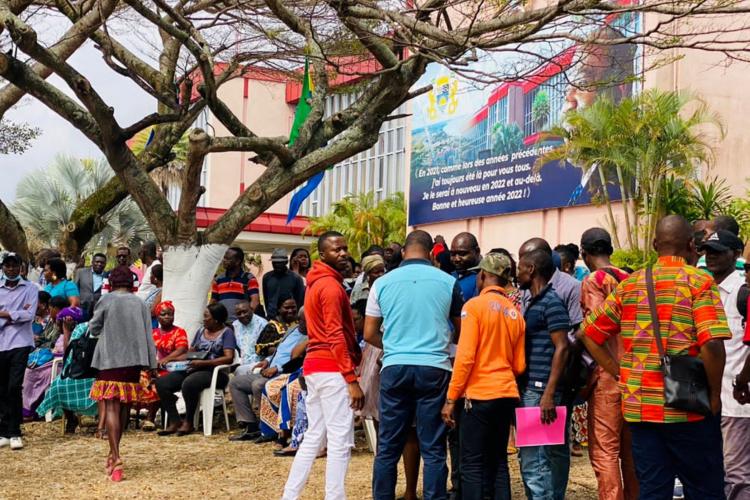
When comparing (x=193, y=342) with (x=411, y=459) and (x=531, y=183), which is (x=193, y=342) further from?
(x=531, y=183)

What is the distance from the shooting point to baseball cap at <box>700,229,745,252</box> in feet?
21.0

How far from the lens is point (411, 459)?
7766 millimetres

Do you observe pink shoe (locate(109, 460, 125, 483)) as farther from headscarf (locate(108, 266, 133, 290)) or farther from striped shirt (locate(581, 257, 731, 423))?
striped shirt (locate(581, 257, 731, 423))

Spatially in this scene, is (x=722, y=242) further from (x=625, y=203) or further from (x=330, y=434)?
(x=625, y=203)

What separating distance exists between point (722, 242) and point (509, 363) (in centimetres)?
147

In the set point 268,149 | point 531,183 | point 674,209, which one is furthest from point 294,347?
point 531,183

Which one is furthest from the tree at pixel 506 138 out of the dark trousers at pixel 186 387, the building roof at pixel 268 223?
the dark trousers at pixel 186 387

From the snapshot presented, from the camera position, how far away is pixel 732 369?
6.44m

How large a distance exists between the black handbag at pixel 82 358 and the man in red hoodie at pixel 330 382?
329 cm

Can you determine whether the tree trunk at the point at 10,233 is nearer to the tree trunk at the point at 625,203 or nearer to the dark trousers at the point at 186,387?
the dark trousers at the point at 186,387

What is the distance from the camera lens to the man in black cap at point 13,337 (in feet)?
35.4

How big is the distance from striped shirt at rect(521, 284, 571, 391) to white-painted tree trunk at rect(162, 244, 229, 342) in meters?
6.74

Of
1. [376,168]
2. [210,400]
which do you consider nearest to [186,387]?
[210,400]

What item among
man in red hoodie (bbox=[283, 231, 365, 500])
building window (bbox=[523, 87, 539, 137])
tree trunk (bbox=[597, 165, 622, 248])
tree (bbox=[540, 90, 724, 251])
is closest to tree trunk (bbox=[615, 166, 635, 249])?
tree (bbox=[540, 90, 724, 251])
